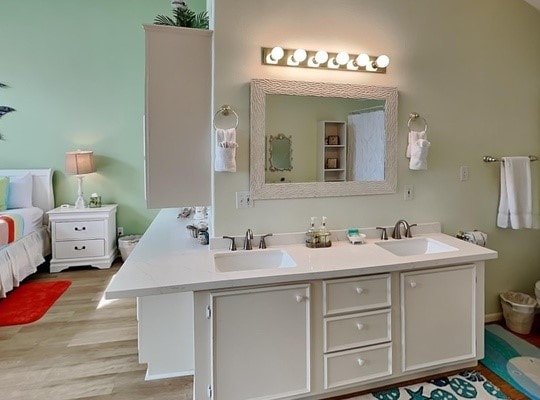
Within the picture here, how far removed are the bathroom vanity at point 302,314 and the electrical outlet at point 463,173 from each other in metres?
0.59

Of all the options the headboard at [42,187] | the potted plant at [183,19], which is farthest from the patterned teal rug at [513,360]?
the headboard at [42,187]

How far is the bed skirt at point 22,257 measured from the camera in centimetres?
338

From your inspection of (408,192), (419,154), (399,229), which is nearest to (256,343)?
(399,229)

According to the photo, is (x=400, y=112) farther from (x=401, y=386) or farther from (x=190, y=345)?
(x=190, y=345)

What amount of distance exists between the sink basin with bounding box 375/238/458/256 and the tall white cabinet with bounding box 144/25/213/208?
1.27 m

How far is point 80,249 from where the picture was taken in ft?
13.8

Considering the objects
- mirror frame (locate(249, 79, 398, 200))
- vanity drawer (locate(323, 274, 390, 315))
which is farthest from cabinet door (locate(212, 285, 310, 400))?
mirror frame (locate(249, 79, 398, 200))

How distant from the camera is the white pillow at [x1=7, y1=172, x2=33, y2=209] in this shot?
4070 mm

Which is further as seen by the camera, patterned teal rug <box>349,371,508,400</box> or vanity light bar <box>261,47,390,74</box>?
vanity light bar <box>261,47,390,74</box>

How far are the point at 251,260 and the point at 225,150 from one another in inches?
26.1

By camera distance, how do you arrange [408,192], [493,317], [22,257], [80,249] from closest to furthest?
[408,192]
[493,317]
[22,257]
[80,249]

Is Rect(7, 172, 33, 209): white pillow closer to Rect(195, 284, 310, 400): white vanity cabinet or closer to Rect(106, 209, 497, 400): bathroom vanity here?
Rect(106, 209, 497, 400): bathroom vanity

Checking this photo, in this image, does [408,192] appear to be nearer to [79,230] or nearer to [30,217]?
[79,230]

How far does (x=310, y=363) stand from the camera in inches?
Answer: 72.2
